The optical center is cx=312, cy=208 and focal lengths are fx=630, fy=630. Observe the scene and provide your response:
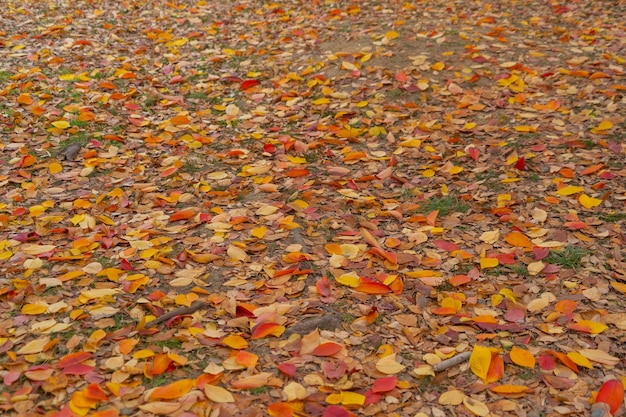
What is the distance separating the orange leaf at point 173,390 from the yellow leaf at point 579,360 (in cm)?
163

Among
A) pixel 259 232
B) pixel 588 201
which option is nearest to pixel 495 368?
pixel 259 232

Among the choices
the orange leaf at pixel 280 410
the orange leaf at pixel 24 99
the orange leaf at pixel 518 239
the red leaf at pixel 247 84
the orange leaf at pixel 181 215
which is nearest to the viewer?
the orange leaf at pixel 280 410

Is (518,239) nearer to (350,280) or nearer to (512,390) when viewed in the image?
(350,280)

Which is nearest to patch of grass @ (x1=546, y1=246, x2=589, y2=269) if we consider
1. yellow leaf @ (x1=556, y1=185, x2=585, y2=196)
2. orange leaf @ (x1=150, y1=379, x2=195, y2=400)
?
yellow leaf @ (x1=556, y1=185, x2=585, y2=196)

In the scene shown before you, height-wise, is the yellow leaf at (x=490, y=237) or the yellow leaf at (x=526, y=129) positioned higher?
the yellow leaf at (x=526, y=129)

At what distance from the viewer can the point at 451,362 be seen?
2734 millimetres

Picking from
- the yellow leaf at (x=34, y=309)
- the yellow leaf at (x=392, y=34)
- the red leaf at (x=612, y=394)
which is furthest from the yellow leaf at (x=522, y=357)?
the yellow leaf at (x=392, y=34)

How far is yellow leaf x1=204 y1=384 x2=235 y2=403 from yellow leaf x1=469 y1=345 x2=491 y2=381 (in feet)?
3.42

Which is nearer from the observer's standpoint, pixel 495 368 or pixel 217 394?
pixel 217 394

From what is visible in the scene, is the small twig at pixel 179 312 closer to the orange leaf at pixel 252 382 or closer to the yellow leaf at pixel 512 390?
the orange leaf at pixel 252 382

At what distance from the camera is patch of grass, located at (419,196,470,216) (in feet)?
12.7

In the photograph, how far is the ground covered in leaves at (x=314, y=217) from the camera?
8.75ft

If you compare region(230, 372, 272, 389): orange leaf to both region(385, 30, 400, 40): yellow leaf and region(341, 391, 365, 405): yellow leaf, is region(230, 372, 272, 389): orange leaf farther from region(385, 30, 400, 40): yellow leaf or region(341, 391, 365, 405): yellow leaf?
region(385, 30, 400, 40): yellow leaf

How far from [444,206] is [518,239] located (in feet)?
1.72
